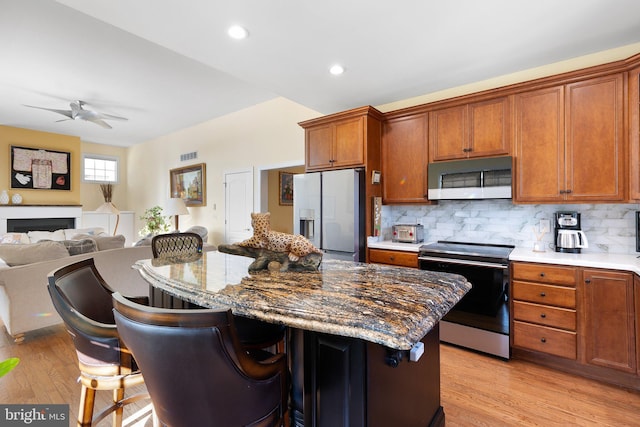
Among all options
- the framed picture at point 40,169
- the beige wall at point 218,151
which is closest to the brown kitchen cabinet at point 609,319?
the beige wall at point 218,151

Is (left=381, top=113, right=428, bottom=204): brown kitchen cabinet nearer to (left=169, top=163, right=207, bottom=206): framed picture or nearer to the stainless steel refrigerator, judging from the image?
the stainless steel refrigerator

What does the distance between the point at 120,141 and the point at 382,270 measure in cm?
849

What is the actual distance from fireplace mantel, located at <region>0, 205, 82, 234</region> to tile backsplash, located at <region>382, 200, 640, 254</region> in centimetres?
716

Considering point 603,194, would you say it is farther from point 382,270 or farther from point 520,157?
point 382,270

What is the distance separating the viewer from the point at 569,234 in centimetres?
255

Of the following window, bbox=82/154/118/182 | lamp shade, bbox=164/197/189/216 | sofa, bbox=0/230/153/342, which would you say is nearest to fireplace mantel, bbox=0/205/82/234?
window, bbox=82/154/118/182

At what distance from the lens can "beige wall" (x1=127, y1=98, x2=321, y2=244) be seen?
4672 millimetres

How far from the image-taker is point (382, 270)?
154 cm

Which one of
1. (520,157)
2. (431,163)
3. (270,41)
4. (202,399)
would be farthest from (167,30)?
(520,157)

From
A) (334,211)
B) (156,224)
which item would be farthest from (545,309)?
(156,224)

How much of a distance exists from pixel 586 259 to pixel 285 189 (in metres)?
4.60

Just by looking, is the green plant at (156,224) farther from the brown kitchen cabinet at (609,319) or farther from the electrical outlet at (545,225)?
the brown kitchen cabinet at (609,319)

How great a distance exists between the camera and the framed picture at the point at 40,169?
20.4 feet

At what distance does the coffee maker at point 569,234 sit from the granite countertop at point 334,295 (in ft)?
6.10
